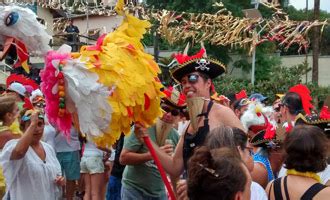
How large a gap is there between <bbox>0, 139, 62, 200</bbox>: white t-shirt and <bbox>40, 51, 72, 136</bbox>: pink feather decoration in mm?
1145

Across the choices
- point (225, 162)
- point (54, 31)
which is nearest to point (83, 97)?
point (225, 162)

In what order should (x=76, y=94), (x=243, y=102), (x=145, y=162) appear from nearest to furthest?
(x=76, y=94)
(x=145, y=162)
(x=243, y=102)

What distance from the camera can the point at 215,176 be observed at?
2211 millimetres

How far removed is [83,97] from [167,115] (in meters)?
1.87

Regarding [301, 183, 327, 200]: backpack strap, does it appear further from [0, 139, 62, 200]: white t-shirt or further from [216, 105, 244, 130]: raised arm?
[0, 139, 62, 200]: white t-shirt

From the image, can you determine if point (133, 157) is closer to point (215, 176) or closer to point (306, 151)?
point (306, 151)

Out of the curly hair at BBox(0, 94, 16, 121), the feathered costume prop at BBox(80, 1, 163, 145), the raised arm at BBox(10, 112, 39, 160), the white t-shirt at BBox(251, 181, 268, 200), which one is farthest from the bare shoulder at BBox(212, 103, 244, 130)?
the curly hair at BBox(0, 94, 16, 121)

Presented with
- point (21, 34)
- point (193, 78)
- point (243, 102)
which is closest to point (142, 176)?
point (193, 78)

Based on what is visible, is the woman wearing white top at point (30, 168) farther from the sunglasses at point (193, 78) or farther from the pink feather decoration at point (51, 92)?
the sunglasses at point (193, 78)

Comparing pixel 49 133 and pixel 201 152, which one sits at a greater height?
pixel 201 152

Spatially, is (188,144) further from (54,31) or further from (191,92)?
(54,31)

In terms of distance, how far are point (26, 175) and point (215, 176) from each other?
275 cm

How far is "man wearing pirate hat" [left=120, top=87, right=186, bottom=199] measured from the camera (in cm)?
511

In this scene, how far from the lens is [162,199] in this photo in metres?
5.35
